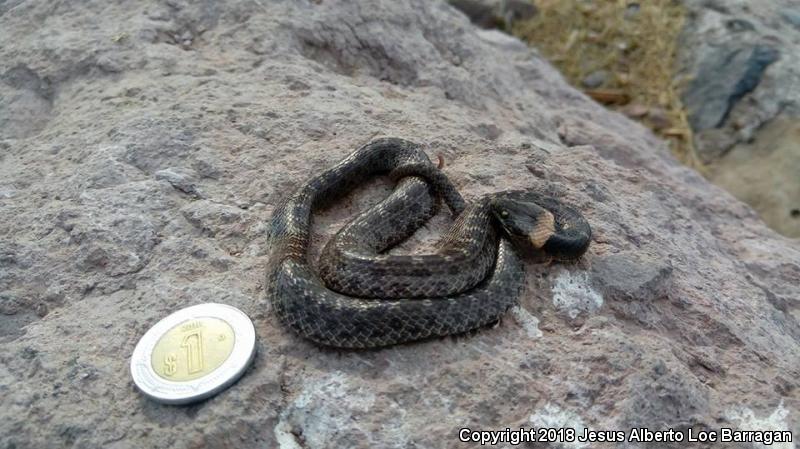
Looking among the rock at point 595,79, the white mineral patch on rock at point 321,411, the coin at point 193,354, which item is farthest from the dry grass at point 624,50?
the coin at point 193,354

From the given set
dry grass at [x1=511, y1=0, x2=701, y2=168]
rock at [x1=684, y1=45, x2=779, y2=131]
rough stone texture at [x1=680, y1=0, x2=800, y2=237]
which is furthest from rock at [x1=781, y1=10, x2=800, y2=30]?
dry grass at [x1=511, y1=0, x2=701, y2=168]

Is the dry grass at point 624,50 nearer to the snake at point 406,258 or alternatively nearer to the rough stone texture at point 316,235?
the rough stone texture at point 316,235

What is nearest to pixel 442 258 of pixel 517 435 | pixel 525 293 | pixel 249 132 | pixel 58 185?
pixel 525 293

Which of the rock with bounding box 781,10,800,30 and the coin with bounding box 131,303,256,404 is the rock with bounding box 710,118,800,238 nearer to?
the rock with bounding box 781,10,800,30

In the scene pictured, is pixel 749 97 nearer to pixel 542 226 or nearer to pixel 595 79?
pixel 595 79

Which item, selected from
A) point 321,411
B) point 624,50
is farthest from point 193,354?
point 624,50
